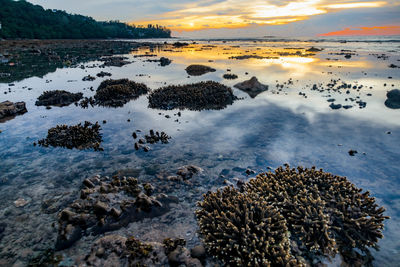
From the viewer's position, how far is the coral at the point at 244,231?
4746 millimetres

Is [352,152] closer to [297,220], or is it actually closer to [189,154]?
[297,220]

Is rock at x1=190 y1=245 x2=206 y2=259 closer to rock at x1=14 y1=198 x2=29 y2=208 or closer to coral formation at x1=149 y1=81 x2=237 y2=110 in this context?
rock at x1=14 y1=198 x2=29 y2=208

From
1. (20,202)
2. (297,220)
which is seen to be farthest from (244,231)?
(20,202)

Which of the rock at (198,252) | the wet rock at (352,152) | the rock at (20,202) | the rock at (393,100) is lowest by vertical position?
the rock at (198,252)

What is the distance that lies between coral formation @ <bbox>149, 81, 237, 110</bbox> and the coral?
11839 mm

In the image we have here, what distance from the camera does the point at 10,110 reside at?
14.7m

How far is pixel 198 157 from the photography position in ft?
31.3

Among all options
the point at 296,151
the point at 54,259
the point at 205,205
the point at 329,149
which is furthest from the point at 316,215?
the point at 54,259

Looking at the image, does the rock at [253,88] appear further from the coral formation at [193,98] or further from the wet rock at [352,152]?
the wet rock at [352,152]

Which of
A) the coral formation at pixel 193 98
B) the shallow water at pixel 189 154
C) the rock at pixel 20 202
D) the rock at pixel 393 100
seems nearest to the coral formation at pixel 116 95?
the shallow water at pixel 189 154

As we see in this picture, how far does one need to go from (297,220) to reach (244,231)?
1.71 meters

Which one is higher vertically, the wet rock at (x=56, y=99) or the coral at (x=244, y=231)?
the wet rock at (x=56, y=99)

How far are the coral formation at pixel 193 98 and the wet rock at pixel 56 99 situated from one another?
7.01 m

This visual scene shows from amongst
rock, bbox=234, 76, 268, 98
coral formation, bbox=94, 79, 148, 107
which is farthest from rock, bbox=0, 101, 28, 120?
rock, bbox=234, 76, 268, 98
